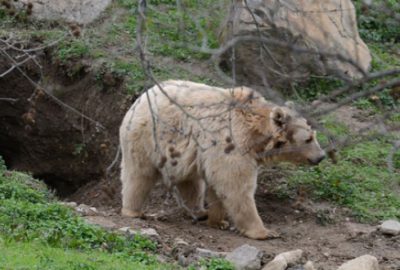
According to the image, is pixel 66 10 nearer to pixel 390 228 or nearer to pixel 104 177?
pixel 104 177

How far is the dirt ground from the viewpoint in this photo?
9.38 metres

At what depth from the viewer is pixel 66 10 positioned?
47.9 feet

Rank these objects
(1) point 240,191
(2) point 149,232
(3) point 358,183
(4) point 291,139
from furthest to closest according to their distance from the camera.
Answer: (3) point 358,183
(4) point 291,139
(1) point 240,191
(2) point 149,232

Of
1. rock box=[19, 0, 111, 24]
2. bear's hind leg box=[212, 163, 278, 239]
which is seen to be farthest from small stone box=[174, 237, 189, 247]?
rock box=[19, 0, 111, 24]

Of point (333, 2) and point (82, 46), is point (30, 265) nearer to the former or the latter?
point (82, 46)

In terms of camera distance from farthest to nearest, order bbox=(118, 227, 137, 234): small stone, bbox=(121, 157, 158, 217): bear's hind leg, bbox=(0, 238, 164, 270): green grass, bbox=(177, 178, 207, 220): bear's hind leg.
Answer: bbox=(177, 178, 207, 220): bear's hind leg
bbox=(121, 157, 158, 217): bear's hind leg
bbox=(118, 227, 137, 234): small stone
bbox=(0, 238, 164, 270): green grass

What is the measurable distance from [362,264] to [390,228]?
1514 mm

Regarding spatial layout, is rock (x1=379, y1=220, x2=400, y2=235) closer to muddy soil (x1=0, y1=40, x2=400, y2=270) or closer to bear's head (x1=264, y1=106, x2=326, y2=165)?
muddy soil (x1=0, y1=40, x2=400, y2=270)

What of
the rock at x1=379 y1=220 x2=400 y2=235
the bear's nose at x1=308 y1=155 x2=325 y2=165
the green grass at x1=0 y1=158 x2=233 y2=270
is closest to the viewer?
the green grass at x1=0 y1=158 x2=233 y2=270

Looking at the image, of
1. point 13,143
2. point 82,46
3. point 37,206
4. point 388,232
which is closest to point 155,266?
point 37,206

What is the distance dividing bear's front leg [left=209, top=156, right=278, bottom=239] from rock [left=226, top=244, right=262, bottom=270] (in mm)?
1017

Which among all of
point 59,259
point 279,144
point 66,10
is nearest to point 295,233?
point 279,144

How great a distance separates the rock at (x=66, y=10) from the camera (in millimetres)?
14487


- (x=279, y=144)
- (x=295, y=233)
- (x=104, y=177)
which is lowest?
(x=104, y=177)
